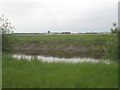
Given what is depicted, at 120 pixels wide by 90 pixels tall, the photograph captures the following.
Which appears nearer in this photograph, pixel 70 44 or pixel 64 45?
pixel 70 44

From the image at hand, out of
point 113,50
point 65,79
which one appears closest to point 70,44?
point 113,50

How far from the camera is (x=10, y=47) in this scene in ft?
68.5

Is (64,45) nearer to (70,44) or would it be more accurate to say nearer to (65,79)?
(70,44)

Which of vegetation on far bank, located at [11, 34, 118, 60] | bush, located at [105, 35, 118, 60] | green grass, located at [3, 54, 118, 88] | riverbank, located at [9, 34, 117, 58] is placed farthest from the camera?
riverbank, located at [9, 34, 117, 58]

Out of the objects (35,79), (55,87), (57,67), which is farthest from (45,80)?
(57,67)

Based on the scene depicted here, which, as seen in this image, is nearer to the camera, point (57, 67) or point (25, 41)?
point (57, 67)

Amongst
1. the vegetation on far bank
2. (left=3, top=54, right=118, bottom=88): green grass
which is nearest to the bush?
(left=3, top=54, right=118, bottom=88): green grass

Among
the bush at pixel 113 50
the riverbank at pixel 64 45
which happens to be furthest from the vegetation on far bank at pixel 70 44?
the bush at pixel 113 50

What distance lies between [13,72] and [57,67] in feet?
9.09

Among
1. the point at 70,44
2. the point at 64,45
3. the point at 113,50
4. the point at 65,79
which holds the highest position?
the point at 113,50

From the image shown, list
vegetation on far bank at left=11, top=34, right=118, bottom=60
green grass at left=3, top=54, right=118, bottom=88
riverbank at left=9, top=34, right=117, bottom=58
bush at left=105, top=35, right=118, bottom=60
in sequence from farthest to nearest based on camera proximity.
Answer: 1. riverbank at left=9, top=34, right=117, bottom=58
2. vegetation on far bank at left=11, top=34, right=118, bottom=60
3. bush at left=105, top=35, right=118, bottom=60
4. green grass at left=3, top=54, right=118, bottom=88

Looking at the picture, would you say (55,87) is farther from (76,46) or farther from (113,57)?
(76,46)

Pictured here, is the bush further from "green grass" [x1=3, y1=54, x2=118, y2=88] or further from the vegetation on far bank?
the vegetation on far bank

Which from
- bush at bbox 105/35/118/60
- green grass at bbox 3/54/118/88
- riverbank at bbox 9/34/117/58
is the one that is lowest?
riverbank at bbox 9/34/117/58
